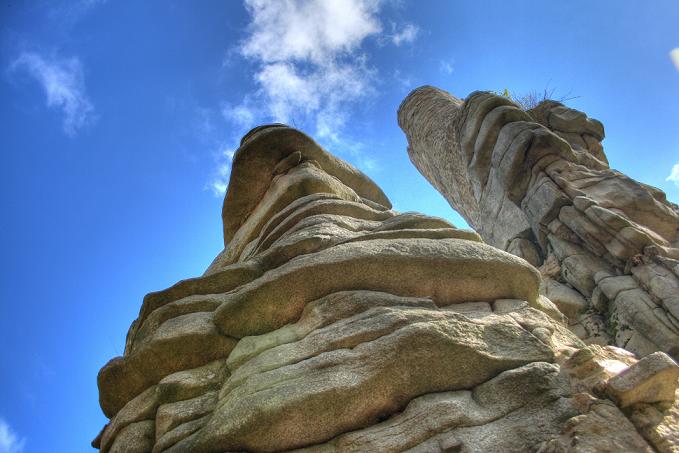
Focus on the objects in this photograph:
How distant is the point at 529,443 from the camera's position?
325 cm

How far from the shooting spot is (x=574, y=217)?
10523mm

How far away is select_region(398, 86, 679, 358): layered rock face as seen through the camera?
329 inches

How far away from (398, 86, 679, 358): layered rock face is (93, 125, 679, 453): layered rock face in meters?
3.64

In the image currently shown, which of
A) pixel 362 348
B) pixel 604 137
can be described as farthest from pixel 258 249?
pixel 604 137

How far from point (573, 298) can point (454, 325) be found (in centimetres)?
694

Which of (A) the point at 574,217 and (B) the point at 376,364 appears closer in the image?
(B) the point at 376,364

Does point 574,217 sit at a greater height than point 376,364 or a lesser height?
greater

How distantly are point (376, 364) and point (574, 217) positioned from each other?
28.3 ft

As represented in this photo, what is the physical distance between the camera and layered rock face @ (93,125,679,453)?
3416mm

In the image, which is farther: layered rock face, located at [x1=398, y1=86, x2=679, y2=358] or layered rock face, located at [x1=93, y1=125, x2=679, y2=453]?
layered rock face, located at [x1=398, y1=86, x2=679, y2=358]

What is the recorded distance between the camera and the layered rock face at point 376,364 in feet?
11.2

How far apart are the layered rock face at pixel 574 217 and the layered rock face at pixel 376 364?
12.0 ft

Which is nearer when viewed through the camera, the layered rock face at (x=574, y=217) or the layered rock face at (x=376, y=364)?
the layered rock face at (x=376, y=364)

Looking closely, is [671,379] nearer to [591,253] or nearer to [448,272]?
[448,272]
